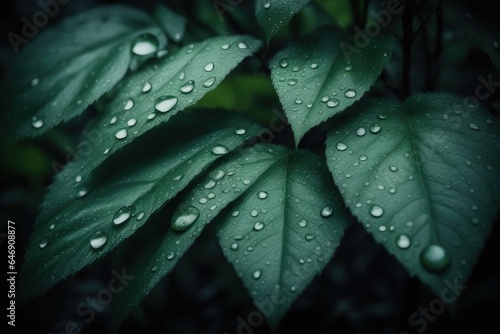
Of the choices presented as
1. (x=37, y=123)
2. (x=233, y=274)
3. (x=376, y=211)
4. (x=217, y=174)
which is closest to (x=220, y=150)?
(x=217, y=174)

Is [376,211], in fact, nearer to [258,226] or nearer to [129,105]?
[258,226]

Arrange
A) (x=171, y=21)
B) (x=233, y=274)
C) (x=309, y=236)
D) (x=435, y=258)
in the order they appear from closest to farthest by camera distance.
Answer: (x=435, y=258)
(x=309, y=236)
(x=171, y=21)
(x=233, y=274)

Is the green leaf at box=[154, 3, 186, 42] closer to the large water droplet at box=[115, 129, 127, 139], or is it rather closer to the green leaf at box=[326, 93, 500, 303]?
the large water droplet at box=[115, 129, 127, 139]

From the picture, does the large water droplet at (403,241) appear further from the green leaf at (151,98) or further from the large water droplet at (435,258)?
the green leaf at (151,98)

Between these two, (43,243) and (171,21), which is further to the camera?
(171,21)

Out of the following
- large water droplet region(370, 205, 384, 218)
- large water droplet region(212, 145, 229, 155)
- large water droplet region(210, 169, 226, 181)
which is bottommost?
large water droplet region(370, 205, 384, 218)

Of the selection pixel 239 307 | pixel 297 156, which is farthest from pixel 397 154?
pixel 239 307

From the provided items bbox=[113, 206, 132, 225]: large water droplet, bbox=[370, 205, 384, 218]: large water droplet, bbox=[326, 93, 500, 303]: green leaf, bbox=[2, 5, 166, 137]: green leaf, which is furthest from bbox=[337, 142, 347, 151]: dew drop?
bbox=[2, 5, 166, 137]: green leaf
